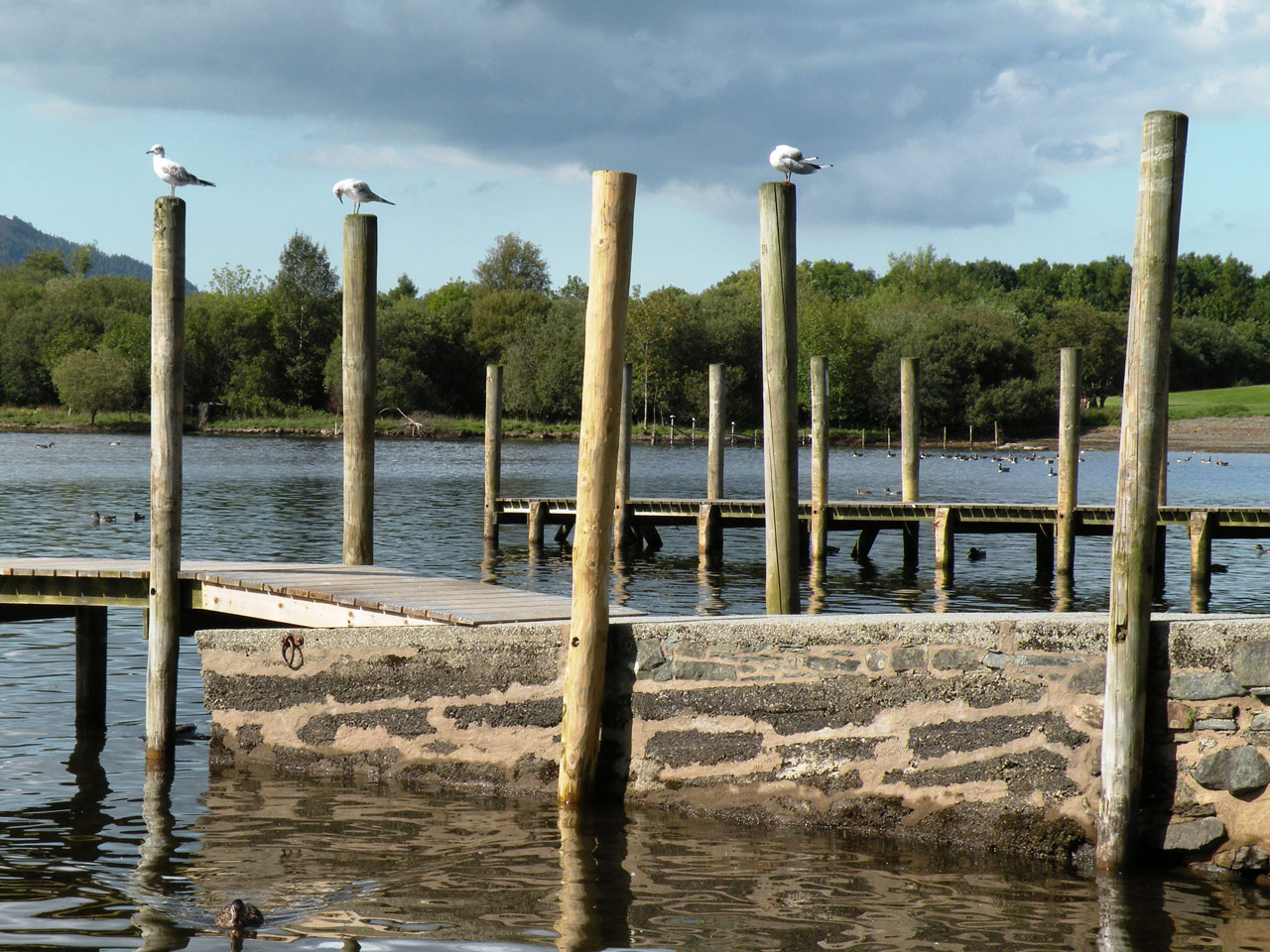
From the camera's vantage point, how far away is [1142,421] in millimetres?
6648

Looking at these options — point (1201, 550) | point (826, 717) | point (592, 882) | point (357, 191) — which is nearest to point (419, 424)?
point (1201, 550)

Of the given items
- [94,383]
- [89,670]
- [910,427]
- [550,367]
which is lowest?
[89,670]

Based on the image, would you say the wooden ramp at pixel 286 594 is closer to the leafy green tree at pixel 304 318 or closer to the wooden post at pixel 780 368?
the wooden post at pixel 780 368

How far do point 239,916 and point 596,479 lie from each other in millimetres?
3068

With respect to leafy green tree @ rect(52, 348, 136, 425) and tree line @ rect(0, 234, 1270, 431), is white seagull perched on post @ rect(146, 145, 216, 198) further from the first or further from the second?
leafy green tree @ rect(52, 348, 136, 425)

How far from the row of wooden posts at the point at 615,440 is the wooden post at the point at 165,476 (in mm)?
11

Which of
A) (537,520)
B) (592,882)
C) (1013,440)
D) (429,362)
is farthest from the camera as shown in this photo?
(429,362)

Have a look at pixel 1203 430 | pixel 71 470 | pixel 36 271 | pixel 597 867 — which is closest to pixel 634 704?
pixel 597 867

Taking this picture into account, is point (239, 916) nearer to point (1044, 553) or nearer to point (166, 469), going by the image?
point (166, 469)

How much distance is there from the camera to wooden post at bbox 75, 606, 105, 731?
10.4 metres

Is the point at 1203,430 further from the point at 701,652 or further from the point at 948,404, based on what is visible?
the point at 701,652

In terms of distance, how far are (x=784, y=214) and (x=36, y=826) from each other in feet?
20.3

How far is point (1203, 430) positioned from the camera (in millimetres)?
84312

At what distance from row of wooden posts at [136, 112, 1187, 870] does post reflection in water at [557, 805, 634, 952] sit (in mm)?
223
